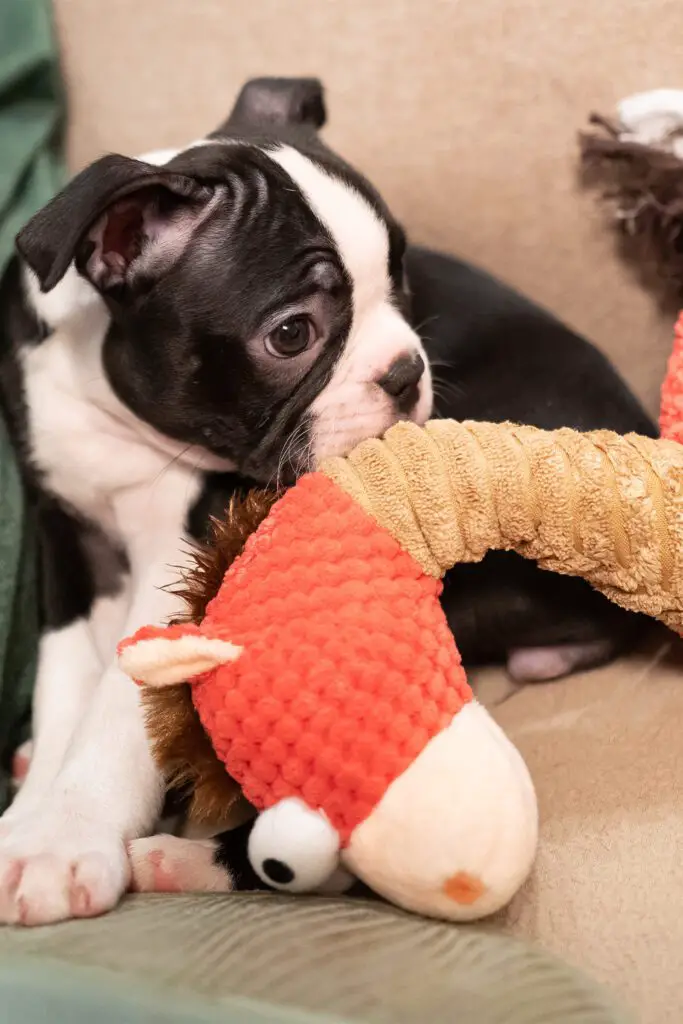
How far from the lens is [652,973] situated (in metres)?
0.94

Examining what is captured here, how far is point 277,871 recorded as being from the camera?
939 millimetres

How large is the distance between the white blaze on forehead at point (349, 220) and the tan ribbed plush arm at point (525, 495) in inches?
11.2

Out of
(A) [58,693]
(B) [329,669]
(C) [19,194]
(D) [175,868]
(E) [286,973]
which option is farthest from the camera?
(C) [19,194]

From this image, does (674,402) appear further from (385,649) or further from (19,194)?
(19,194)

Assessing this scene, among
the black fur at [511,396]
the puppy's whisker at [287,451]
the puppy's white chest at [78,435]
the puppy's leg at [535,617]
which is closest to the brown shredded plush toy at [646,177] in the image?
the black fur at [511,396]

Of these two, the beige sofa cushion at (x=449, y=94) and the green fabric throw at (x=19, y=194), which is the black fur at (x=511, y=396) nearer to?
the beige sofa cushion at (x=449, y=94)

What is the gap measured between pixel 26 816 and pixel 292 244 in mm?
751

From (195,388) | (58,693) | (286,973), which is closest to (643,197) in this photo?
(195,388)

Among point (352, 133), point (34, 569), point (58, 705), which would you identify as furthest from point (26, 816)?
point (352, 133)

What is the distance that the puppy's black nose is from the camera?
132 centimetres

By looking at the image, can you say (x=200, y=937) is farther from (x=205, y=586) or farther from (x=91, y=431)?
(x=91, y=431)

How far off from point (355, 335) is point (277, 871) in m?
0.70

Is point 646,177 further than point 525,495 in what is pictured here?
Yes

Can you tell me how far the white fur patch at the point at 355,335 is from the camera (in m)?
1.29
